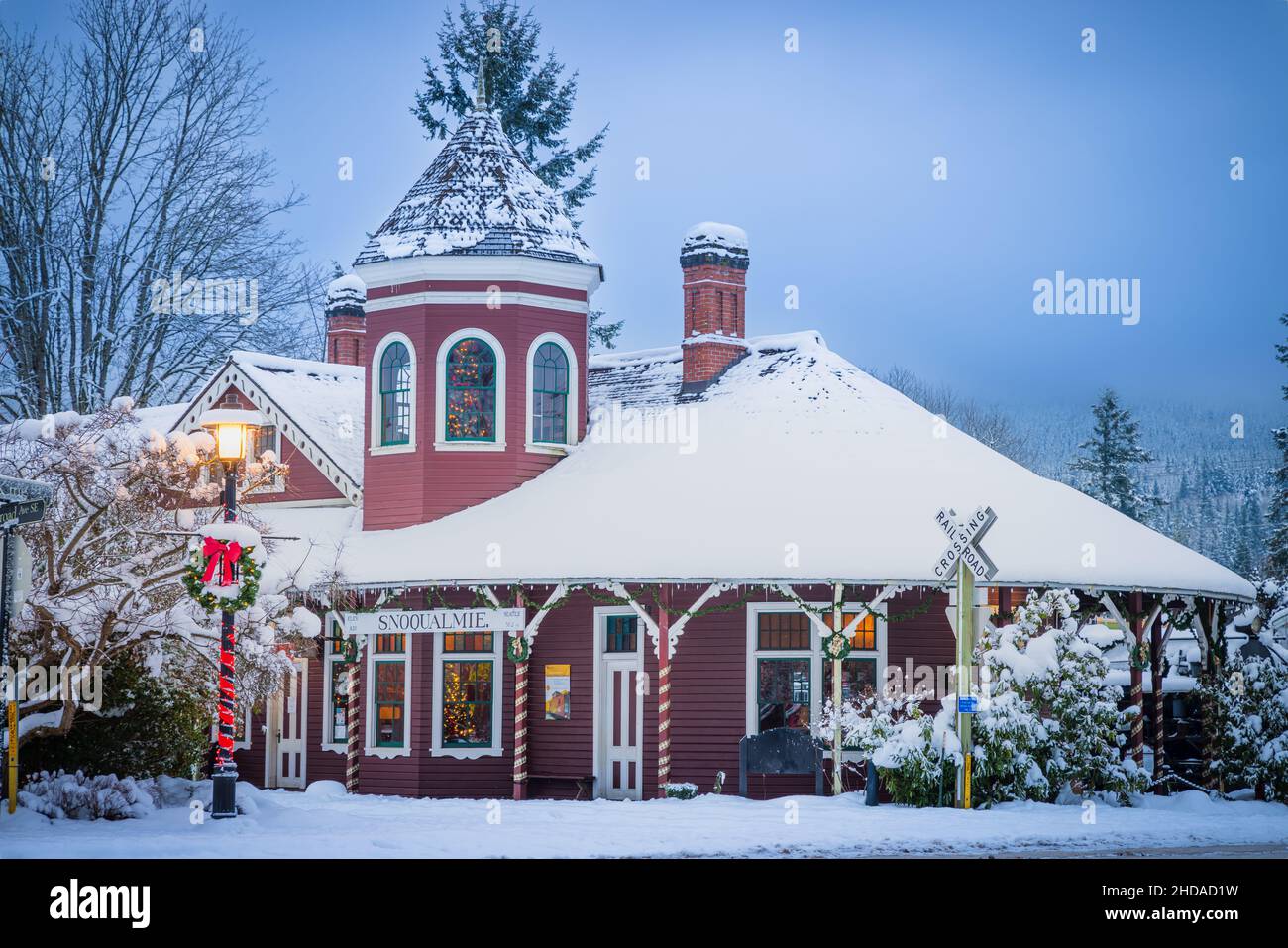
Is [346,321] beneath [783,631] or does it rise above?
above

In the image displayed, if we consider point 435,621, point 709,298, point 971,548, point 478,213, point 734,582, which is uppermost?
point 478,213

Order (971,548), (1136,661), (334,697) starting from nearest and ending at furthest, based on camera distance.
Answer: (971,548) → (1136,661) → (334,697)

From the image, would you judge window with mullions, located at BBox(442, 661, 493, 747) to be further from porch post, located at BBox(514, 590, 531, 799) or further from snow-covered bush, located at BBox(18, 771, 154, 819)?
snow-covered bush, located at BBox(18, 771, 154, 819)

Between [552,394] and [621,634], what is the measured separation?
475 centimetres

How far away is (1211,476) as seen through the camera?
366 ft

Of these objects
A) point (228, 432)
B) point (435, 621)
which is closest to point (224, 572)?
point (228, 432)

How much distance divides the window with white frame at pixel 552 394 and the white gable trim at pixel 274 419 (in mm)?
3529

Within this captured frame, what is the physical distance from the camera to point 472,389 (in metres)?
27.2

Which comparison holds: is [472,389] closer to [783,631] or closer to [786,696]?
[783,631]

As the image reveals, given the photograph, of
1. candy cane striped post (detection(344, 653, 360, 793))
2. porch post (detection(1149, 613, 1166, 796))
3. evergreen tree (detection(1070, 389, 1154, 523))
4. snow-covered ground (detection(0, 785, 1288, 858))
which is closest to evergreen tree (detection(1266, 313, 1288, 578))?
evergreen tree (detection(1070, 389, 1154, 523))

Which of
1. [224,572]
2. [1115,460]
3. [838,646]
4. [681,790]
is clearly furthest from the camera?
[1115,460]
